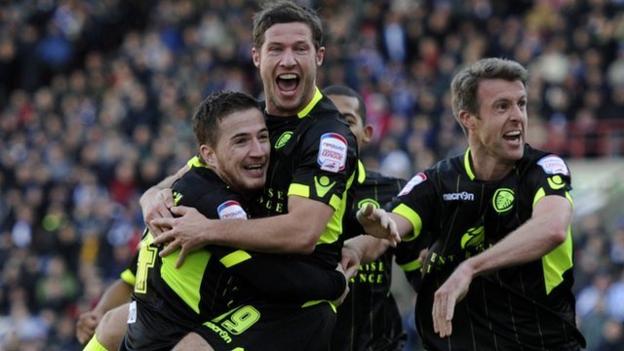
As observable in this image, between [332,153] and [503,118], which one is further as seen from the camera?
[503,118]

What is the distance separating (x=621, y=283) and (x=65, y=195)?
9867 millimetres

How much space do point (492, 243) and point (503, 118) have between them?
29.9 inches

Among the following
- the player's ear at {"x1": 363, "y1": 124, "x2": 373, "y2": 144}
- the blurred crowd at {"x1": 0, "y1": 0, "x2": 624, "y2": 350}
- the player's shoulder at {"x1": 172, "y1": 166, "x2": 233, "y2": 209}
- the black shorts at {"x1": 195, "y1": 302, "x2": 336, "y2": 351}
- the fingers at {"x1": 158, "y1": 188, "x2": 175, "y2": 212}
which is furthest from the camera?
the blurred crowd at {"x1": 0, "y1": 0, "x2": 624, "y2": 350}

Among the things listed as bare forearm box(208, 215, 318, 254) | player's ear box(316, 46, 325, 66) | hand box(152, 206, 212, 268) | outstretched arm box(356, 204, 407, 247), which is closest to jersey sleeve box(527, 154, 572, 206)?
outstretched arm box(356, 204, 407, 247)

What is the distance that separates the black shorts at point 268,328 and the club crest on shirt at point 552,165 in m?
1.61

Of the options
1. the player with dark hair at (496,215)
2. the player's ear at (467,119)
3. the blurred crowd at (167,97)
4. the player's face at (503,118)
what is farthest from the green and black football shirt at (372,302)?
the blurred crowd at (167,97)

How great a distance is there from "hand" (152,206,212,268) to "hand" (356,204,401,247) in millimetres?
830

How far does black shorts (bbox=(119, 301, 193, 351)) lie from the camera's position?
7070 mm

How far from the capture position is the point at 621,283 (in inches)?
618

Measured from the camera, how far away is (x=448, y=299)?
7105 millimetres

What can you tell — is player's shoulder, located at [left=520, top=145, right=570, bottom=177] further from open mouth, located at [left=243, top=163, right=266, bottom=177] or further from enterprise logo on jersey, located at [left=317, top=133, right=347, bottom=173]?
open mouth, located at [left=243, top=163, right=266, bottom=177]

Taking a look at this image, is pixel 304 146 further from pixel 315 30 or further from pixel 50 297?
pixel 50 297

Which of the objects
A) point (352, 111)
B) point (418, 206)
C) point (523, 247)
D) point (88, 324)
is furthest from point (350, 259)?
point (88, 324)

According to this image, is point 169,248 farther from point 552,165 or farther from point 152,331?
point 552,165
